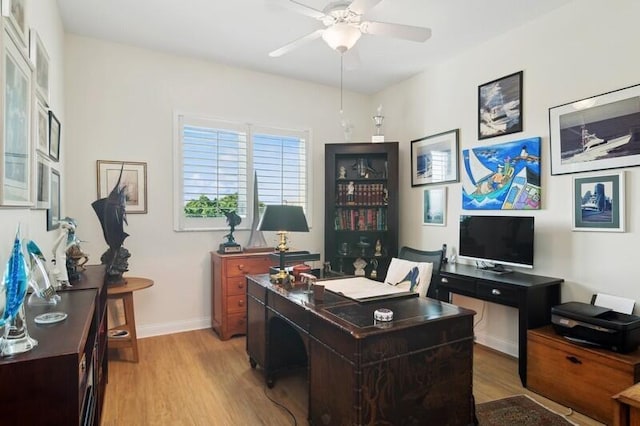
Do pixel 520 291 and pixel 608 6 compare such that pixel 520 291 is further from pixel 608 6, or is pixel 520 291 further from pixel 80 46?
pixel 80 46

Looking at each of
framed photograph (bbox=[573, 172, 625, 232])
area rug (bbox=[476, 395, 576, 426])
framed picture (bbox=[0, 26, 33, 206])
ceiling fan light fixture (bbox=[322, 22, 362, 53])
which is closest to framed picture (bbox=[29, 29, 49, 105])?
framed picture (bbox=[0, 26, 33, 206])

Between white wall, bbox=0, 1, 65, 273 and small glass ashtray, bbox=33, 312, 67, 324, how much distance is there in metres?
0.24

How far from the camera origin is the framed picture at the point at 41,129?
191 centimetres

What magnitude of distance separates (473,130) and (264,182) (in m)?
2.35

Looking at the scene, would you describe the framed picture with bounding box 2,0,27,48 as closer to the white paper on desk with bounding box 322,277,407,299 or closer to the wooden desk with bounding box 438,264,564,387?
the white paper on desk with bounding box 322,277,407,299

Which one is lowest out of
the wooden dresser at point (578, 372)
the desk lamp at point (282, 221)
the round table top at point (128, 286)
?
the wooden dresser at point (578, 372)

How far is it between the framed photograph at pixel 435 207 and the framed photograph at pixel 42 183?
11.3ft

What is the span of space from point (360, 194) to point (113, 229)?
269cm

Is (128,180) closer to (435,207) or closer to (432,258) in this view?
(432,258)

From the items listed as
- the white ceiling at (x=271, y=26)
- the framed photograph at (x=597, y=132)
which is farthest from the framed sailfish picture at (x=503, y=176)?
the white ceiling at (x=271, y=26)

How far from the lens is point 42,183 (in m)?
2.15

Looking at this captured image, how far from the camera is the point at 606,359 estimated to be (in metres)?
2.20

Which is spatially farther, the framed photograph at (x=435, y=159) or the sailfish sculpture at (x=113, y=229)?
the framed photograph at (x=435, y=159)

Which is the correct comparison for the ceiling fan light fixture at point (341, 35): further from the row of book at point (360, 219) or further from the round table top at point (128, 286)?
the round table top at point (128, 286)
